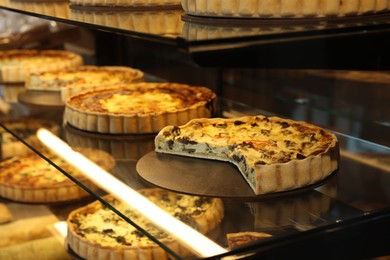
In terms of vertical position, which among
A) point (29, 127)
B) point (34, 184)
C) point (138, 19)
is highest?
point (138, 19)

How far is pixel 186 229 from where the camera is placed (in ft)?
3.06

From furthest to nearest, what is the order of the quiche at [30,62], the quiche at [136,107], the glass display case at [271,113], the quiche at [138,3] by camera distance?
the quiche at [30,62] → the quiche at [136,107] → the quiche at [138,3] → the glass display case at [271,113]

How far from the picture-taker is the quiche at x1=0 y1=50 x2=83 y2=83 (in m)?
2.08

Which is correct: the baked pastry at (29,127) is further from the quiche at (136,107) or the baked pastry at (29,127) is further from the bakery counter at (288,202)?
the bakery counter at (288,202)

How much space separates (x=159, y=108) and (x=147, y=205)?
526 millimetres

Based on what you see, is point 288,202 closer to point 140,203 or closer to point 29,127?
point 140,203

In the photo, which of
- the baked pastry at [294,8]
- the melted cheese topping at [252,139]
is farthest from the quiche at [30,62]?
the baked pastry at [294,8]

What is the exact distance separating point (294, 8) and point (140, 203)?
399mm

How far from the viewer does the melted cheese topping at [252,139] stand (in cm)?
109

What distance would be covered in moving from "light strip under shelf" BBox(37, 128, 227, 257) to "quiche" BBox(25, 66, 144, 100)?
1.47 feet

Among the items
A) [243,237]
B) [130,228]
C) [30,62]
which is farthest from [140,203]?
[30,62]

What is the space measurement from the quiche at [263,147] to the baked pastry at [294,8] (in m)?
0.25

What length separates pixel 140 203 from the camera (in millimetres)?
1026

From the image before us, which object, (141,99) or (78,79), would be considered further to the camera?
(78,79)
